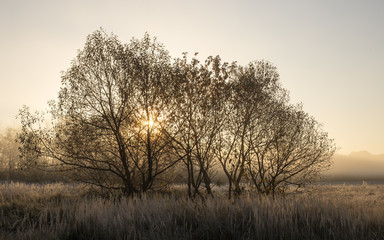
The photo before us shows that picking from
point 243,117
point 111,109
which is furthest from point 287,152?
point 111,109

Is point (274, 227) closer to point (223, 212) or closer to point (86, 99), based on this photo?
point (223, 212)

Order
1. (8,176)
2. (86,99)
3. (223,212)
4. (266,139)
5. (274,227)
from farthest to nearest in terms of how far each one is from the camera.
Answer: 1. (8,176)
2. (266,139)
3. (86,99)
4. (223,212)
5. (274,227)

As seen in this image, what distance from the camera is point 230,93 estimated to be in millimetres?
15680

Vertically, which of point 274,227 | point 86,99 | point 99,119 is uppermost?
point 86,99

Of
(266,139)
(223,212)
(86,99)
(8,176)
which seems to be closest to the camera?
(223,212)

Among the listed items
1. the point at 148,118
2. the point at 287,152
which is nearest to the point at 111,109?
the point at 148,118

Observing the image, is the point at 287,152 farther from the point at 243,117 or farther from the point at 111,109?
the point at 111,109

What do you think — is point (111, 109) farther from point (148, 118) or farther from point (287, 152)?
point (287, 152)

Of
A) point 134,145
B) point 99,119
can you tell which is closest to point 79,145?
point 99,119

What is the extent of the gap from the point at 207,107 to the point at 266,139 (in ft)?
13.2

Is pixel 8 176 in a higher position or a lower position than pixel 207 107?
lower

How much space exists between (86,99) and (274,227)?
415 inches

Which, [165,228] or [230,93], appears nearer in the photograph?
[165,228]

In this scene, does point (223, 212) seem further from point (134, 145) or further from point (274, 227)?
point (134, 145)
